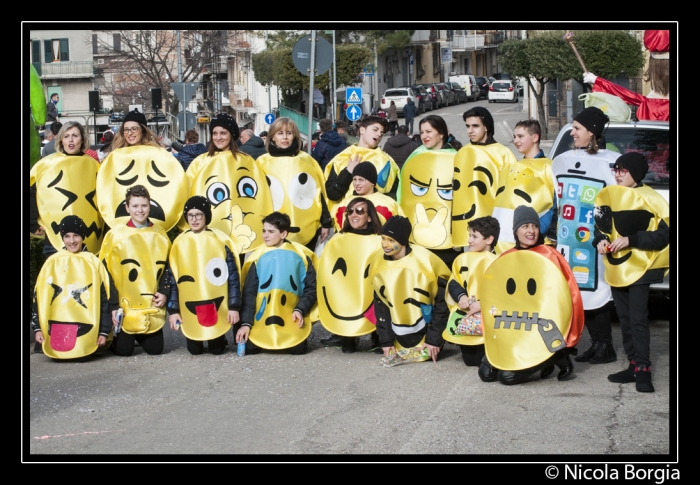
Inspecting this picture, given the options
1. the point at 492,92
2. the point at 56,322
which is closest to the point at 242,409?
the point at 56,322

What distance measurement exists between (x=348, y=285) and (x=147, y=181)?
6.85ft

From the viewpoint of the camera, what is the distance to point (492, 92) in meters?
64.6

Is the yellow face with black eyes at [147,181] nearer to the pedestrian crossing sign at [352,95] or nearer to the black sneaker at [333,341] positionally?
the black sneaker at [333,341]

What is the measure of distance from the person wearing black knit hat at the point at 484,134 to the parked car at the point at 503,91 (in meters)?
55.0

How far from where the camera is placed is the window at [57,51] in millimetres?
54397

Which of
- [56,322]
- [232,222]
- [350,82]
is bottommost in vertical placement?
[56,322]

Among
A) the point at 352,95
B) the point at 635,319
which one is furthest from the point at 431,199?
the point at 352,95

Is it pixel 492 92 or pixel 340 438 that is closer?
pixel 340 438

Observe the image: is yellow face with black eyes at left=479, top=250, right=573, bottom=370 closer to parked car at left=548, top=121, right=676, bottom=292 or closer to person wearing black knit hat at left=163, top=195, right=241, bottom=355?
person wearing black knit hat at left=163, top=195, right=241, bottom=355

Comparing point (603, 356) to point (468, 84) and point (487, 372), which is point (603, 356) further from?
point (468, 84)

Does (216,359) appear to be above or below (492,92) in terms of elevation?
below

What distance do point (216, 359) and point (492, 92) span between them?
2246 inches
